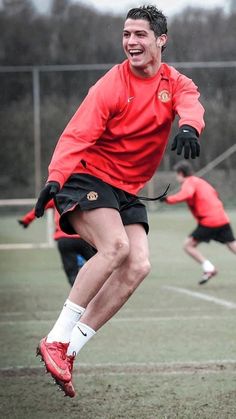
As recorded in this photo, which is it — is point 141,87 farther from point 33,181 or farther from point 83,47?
point 83,47

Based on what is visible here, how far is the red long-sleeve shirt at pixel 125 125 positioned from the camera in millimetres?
6469

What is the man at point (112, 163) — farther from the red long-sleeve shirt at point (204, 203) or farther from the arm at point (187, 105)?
the red long-sleeve shirt at point (204, 203)

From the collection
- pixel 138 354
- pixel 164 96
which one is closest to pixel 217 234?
pixel 138 354

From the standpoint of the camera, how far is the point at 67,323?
6.63 metres

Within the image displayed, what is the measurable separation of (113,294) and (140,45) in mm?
1562

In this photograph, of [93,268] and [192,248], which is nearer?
[93,268]

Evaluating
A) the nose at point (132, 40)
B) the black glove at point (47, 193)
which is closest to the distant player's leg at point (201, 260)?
the nose at point (132, 40)

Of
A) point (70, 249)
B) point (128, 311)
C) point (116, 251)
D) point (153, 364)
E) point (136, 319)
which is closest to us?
point (116, 251)

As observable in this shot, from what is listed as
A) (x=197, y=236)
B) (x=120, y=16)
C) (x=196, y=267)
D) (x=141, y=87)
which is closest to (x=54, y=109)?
(x=120, y=16)

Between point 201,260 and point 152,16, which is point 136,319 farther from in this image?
point 152,16

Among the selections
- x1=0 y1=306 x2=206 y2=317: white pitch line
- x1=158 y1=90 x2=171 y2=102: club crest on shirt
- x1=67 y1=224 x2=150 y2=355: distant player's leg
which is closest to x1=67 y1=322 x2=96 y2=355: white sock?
x1=67 y1=224 x2=150 y2=355: distant player's leg

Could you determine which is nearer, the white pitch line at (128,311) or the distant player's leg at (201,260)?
the white pitch line at (128,311)

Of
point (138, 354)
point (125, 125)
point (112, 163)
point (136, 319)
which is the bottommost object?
point (136, 319)

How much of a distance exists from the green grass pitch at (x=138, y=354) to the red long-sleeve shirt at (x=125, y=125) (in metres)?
1.56
